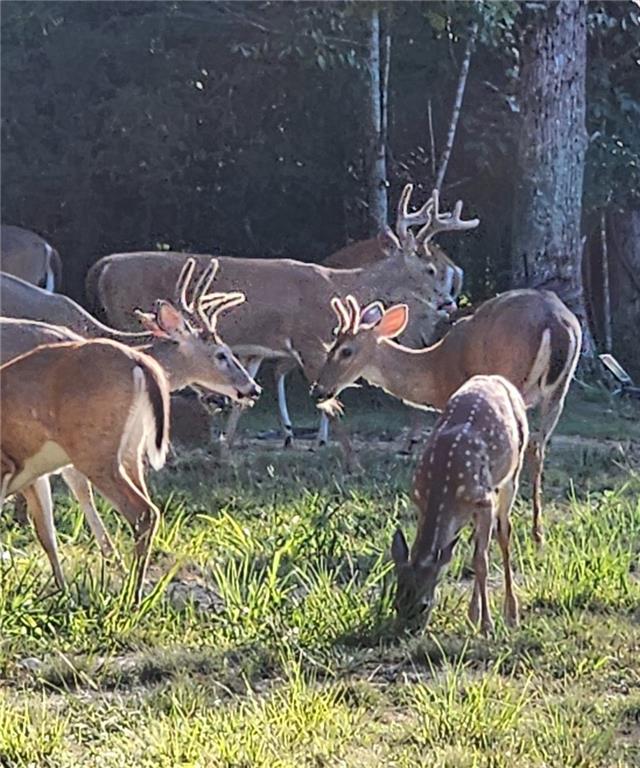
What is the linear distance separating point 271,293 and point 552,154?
3124mm

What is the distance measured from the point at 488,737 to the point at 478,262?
36.4ft

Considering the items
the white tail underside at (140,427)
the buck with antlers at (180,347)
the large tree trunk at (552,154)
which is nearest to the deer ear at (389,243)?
the large tree trunk at (552,154)

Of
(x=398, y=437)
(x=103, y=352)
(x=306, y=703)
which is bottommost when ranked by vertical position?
(x=398, y=437)

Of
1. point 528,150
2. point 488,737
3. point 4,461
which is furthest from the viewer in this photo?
point 528,150

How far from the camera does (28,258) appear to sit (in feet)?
42.2

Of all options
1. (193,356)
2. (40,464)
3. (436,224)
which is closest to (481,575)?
(40,464)

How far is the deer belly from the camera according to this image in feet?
20.2

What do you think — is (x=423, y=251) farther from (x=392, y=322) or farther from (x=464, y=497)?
(x=464, y=497)

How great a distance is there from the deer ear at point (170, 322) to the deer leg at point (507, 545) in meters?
2.58

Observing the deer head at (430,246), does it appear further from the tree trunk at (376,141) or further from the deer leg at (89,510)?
the deer leg at (89,510)

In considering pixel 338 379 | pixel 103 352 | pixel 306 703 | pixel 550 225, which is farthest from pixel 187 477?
pixel 550 225

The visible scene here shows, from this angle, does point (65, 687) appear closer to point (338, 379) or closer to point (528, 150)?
point (338, 379)

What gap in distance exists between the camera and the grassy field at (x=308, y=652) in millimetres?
4309

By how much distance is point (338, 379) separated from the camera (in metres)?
8.52
